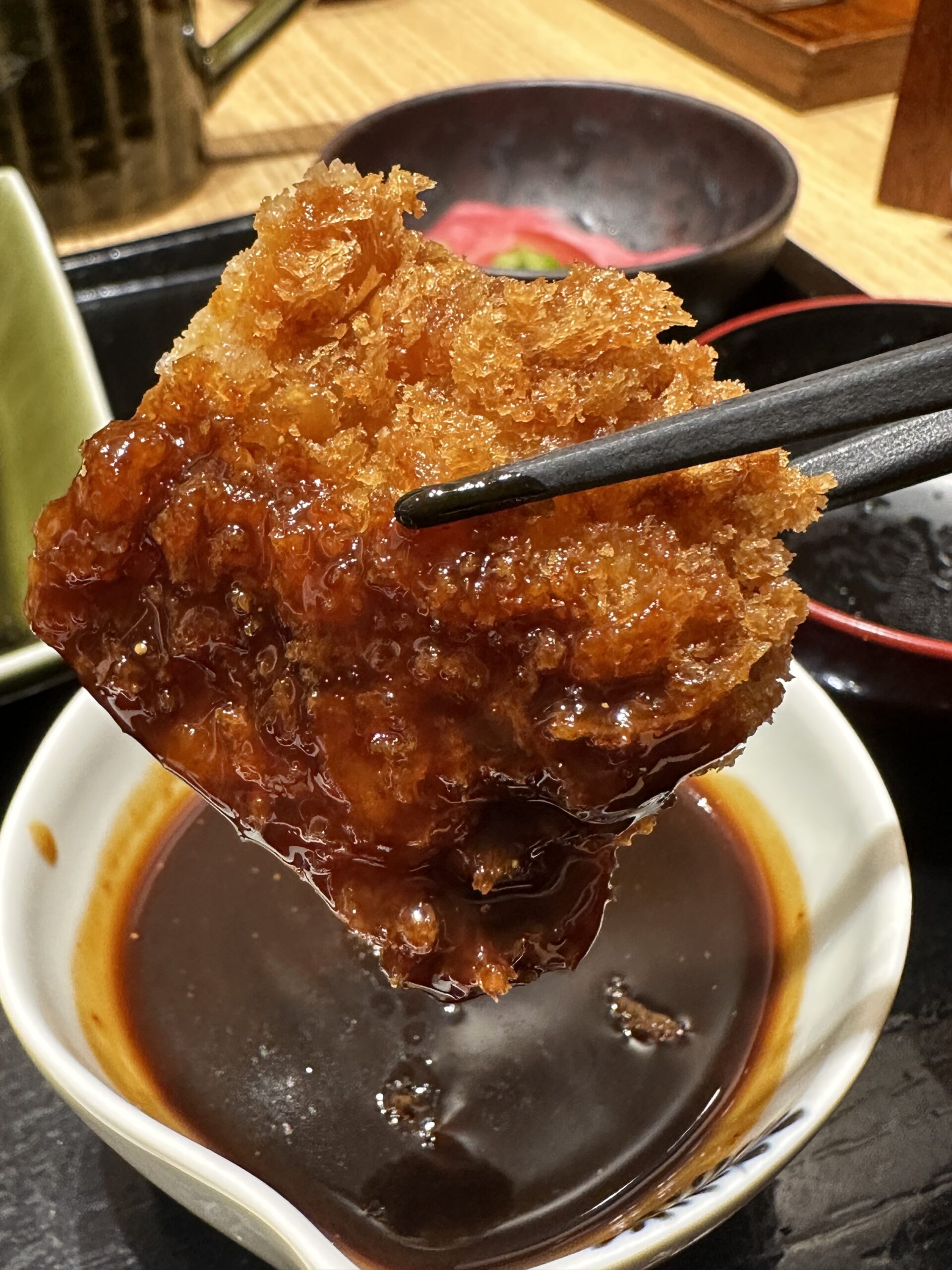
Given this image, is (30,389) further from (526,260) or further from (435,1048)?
(435,1048)

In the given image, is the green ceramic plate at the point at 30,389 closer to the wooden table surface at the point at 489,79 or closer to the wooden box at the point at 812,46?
the wooden table surface at the point at 489,79

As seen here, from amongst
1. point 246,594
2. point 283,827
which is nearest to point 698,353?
point 246,594

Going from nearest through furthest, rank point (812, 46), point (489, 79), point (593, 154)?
point (593, 154), point (812, 46), point (489, 79)

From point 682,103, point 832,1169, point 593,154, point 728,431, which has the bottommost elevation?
point 832,1169

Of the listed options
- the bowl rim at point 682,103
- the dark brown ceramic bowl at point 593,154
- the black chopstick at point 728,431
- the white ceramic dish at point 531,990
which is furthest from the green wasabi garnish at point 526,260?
the black chopstick at point 728,431

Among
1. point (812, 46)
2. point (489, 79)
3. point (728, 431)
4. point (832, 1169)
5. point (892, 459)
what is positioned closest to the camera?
point (728, 431)

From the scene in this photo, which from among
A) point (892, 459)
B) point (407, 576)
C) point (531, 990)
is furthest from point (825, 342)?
point (407, 576)

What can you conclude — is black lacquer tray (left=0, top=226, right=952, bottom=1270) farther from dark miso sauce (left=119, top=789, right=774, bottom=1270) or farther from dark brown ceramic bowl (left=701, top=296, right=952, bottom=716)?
dark brown ceramic bowl (left=701, top=296, right=952, bottom=716)
